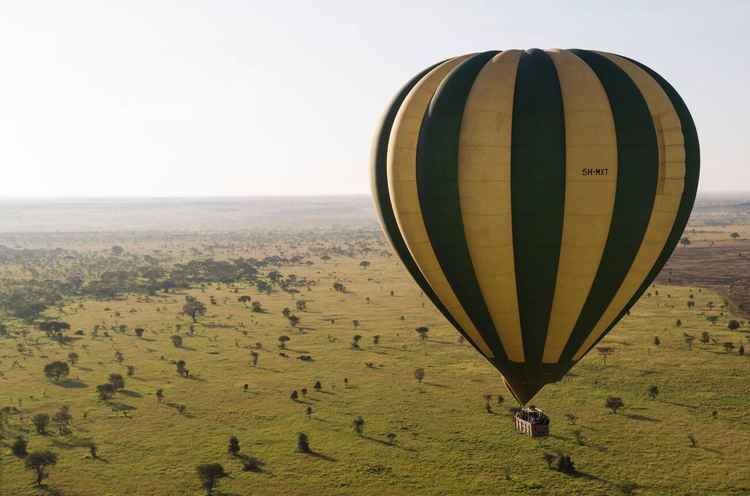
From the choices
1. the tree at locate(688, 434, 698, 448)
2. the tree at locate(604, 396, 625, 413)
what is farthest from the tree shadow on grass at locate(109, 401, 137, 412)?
the tree at locate(688, 434, 698, 448)

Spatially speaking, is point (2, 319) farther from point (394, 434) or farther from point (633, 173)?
point (633, 173)

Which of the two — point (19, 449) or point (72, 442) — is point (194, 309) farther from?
point (19, 449)

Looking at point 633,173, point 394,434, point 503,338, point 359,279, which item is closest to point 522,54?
point 633,173

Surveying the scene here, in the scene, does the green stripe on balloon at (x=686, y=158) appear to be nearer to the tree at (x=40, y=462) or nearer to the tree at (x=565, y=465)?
the tree at (x=565, y=465)

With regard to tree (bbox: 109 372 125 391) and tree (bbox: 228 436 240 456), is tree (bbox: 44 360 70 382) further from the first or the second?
tree (bbox: 228 436 240 456)

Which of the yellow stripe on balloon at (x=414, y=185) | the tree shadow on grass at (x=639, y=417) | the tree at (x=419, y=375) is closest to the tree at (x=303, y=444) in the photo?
the tree at (x=419, y=375)
